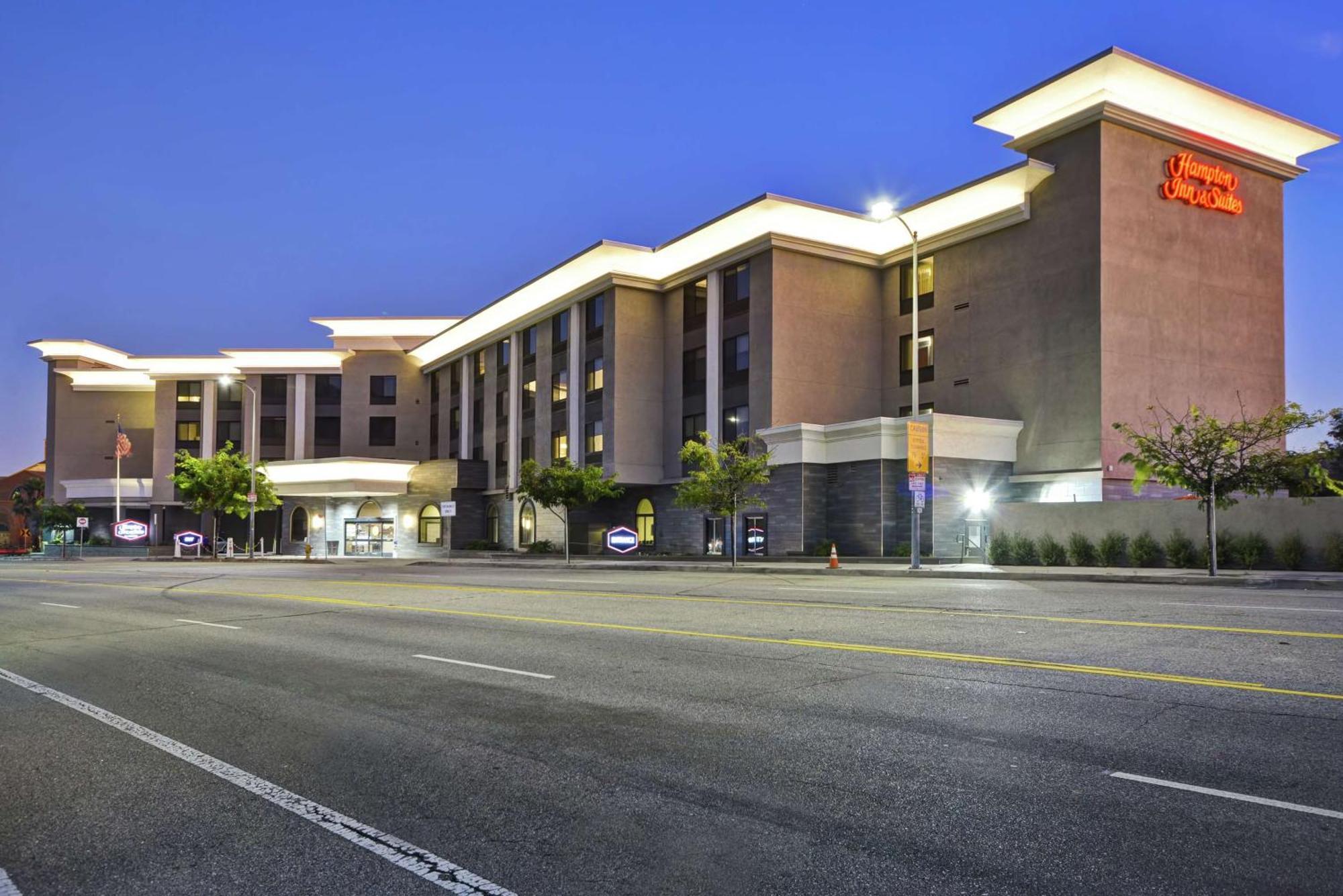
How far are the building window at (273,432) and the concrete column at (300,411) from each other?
1797mm

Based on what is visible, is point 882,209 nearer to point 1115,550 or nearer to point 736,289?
point 1115,550

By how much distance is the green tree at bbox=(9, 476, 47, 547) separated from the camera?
10038 cm

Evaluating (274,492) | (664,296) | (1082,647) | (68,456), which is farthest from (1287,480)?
(68,456)

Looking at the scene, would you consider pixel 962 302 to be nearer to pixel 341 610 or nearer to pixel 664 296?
pixel 664 296

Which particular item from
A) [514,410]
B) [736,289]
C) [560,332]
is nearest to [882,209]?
[736,289]

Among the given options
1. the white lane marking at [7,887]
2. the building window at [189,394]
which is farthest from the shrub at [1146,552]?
the building window at [189,394]

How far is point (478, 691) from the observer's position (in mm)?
9445

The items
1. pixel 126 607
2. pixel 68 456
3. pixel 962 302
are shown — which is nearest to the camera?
pixel 126 607

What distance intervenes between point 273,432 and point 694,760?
80568 millimetres

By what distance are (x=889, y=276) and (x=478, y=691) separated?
134 ft

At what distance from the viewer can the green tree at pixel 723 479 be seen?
37.2m

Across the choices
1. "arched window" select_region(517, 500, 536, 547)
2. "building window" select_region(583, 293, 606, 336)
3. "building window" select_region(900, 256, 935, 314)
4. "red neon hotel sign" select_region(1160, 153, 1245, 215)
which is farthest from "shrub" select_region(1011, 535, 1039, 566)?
"arched window" select_region(517, 500, 536, 547)

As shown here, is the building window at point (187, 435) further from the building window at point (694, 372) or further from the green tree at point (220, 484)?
the building window at point (694, 372)

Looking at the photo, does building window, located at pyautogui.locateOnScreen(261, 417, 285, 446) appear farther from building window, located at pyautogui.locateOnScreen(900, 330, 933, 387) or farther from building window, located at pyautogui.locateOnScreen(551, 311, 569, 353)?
building window, located at pyautogui.locateOnScreen(900, 330, 933, 387)
